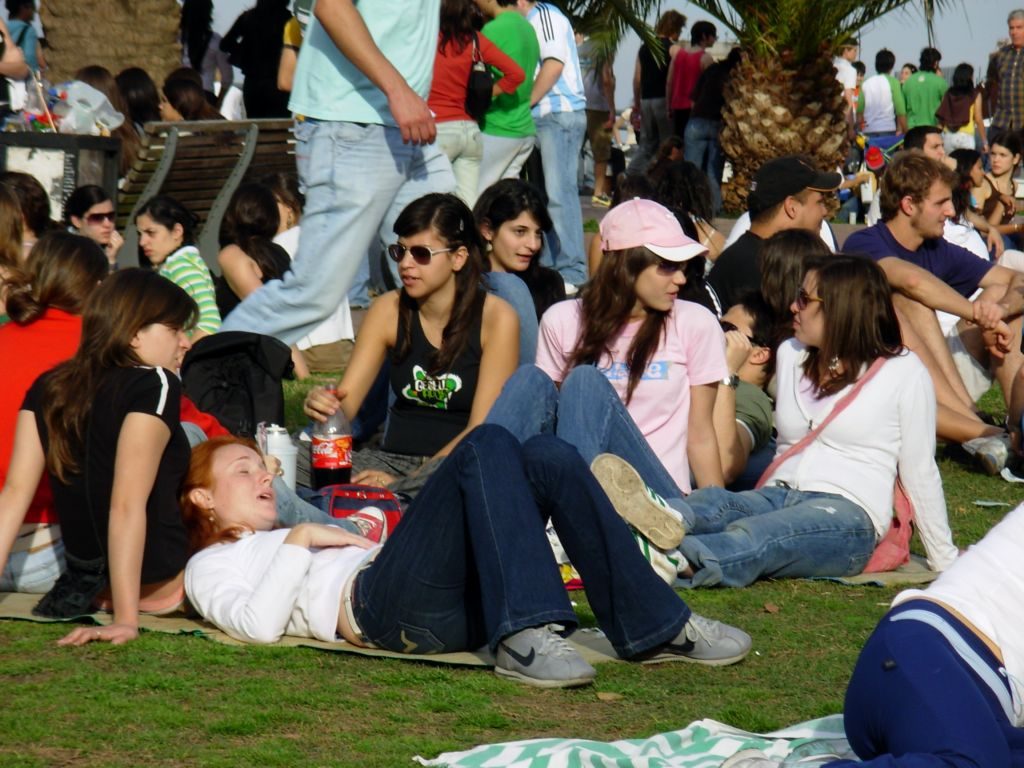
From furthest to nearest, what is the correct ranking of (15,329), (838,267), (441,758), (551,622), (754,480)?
1. (754,480)
2. (838,267)
3. (15,329)
4. (551,622)
5. (441,758)

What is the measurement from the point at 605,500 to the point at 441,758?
1.01 m

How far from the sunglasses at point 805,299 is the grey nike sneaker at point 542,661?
2.02 m

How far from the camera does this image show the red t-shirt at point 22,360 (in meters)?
5.21

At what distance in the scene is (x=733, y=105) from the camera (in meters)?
17.0

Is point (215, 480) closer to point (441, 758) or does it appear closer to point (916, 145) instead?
point (441, 758)

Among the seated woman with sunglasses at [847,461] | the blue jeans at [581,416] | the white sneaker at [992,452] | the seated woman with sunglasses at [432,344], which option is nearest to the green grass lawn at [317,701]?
the seated woman with sunglasses at [847,461]

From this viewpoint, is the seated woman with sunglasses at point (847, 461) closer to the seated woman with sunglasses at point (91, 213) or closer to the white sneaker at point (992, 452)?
the white sneaker at point (992, 452)

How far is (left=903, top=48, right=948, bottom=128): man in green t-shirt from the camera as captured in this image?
20.9 m

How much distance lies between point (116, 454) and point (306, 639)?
79 cm

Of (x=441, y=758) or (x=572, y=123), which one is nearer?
(x=441, y=758)

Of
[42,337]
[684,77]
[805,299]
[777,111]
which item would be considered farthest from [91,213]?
[684,77]

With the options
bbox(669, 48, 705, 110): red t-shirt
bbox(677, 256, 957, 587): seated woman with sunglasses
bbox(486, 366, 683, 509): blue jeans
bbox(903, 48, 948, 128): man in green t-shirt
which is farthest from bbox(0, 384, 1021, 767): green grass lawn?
bbox(903, 48, 948, 128): man in green t-shirt

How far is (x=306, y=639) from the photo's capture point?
4.66 metres

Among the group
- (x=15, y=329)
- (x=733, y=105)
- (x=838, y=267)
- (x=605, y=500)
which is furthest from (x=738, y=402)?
(x=733, y=105)
